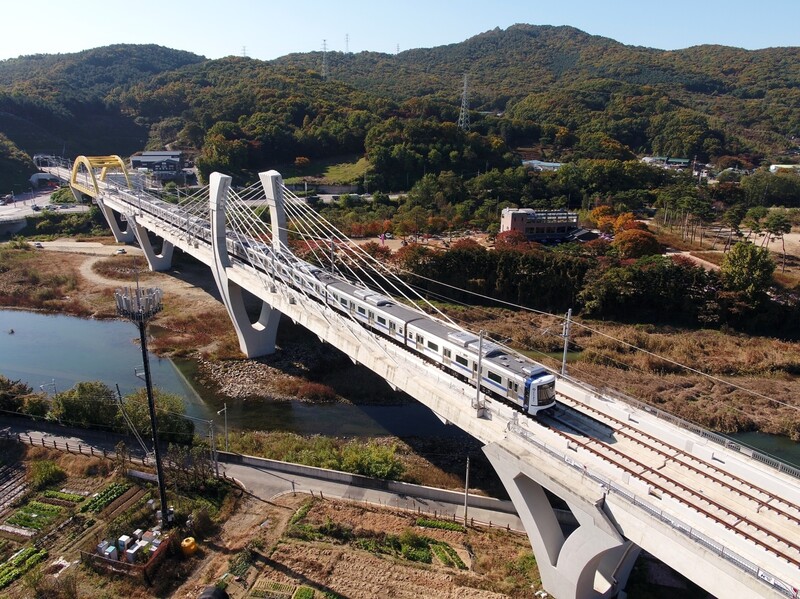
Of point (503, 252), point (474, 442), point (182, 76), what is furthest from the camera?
point (182, 76)

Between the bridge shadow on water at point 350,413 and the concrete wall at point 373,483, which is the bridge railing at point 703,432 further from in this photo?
the bridge shadow on water at point 350,413

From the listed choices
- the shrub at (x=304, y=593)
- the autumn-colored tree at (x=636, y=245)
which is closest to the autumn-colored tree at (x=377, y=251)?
the autumn-colored tree at (x=636, y=245)

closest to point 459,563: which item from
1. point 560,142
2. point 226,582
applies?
point 226,582

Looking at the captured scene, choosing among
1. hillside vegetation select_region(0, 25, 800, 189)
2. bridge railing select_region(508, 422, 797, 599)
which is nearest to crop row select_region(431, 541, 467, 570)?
bridge railing select_region(508, 422, 797, 599)

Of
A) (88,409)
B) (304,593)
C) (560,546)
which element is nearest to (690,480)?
(560,546)

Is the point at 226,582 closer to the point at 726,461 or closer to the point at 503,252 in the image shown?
the point at 726,461
